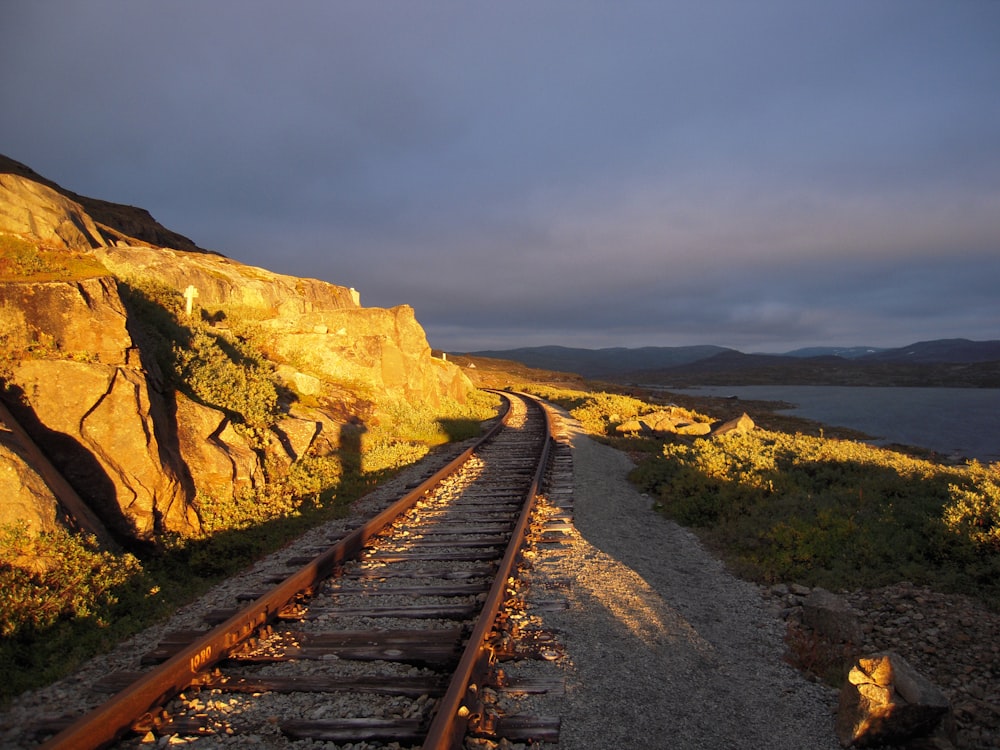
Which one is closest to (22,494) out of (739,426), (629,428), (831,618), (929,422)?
(831,618)

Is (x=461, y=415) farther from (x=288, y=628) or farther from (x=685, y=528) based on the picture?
(x=288, y=628)

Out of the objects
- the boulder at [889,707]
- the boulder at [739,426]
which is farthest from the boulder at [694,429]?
the boulder at [889,707]

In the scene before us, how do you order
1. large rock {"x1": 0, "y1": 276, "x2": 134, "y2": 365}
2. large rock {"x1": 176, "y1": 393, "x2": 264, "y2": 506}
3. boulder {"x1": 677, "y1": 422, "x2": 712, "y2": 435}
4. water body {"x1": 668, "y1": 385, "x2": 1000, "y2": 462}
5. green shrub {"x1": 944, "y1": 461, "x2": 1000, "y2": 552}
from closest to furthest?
1. green shrub {"x1": 944, "y1": 461, "x2": 1000, "y2": 552}
2. large rock {"x1": 0, "y1": 276, "x2": 134, "y2": 365}
3. large rock {"x1": 176, "y1": 393, "x2": 264, "y2": 506}
4. boulder {"x1": 677, "y1": 422, "x2": 712, "y2": 435}
5. water body {"x1": 668, "y1": 385, "x2": 1000, "y2": 462}

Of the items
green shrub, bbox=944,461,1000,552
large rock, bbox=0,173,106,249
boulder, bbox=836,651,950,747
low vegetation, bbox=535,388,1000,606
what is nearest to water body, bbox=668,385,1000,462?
low vegetation, bbox=535,388,1000,606

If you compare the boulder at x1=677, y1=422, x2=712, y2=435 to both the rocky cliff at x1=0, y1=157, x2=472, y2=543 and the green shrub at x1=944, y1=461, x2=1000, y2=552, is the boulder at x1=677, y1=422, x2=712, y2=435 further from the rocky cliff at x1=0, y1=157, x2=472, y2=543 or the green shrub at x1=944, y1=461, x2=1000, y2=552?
the green shrub at x1=944, y1=461, x2=1000, y2=552

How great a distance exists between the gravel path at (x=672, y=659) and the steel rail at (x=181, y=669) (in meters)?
2.50

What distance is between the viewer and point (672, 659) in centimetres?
445

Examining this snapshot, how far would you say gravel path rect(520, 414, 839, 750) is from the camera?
356 centimetres

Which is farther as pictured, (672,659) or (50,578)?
(50,578)

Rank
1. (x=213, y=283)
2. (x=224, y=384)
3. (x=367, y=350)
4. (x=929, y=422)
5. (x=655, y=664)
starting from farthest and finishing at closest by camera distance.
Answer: (x=929, y=422), (x=213, y=283), (x=367, y=350), (x=224, y=384), (x=655, y=664)

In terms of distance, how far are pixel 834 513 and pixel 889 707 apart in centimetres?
480

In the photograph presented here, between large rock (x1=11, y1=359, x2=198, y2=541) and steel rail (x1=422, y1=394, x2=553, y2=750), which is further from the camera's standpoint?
large rock (x1=11, y1=359, x2=198, y2=541)

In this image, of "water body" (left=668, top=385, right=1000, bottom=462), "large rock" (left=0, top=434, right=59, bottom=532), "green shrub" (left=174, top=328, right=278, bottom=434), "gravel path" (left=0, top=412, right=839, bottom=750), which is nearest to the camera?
"gravel path" (left=0, top=412, right=839, bottom=750)

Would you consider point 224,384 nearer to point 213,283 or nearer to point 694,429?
point 213,283
